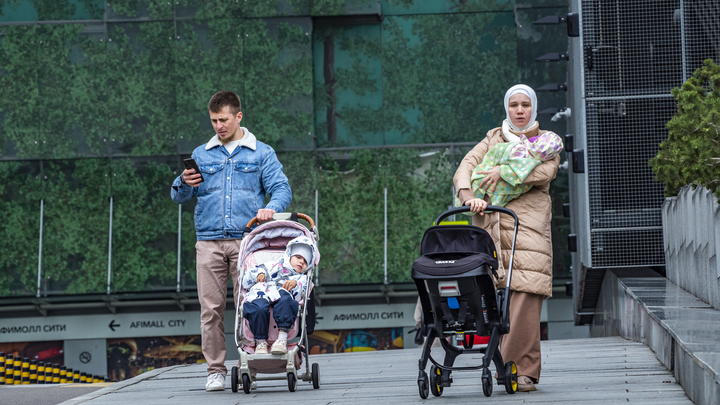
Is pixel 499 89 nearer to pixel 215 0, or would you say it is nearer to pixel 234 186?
pixel 215 0

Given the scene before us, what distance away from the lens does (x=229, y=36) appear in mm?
22078

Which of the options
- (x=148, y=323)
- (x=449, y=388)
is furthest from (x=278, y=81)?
(x=449, y=388)

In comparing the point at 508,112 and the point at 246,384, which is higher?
the point at 508,112

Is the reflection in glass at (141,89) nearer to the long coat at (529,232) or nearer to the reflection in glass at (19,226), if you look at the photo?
the reflection in glass at (19,226)

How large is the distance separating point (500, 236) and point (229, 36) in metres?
17.5

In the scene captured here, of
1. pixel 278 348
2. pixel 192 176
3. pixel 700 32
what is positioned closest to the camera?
pixel 278 348

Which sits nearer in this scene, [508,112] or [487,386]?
[487,386]

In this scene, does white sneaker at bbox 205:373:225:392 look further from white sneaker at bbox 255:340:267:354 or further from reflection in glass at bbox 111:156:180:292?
reflection in glass at bbox 111:156:180:292

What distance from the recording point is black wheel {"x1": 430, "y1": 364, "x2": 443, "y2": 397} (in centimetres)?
523

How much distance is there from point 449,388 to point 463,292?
1188 mm

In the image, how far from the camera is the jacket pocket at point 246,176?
6.68m

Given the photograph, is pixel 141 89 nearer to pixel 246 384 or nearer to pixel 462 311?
pixel 246 384

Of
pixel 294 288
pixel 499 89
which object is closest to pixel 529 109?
pixel 294 288

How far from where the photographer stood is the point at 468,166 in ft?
19.0
